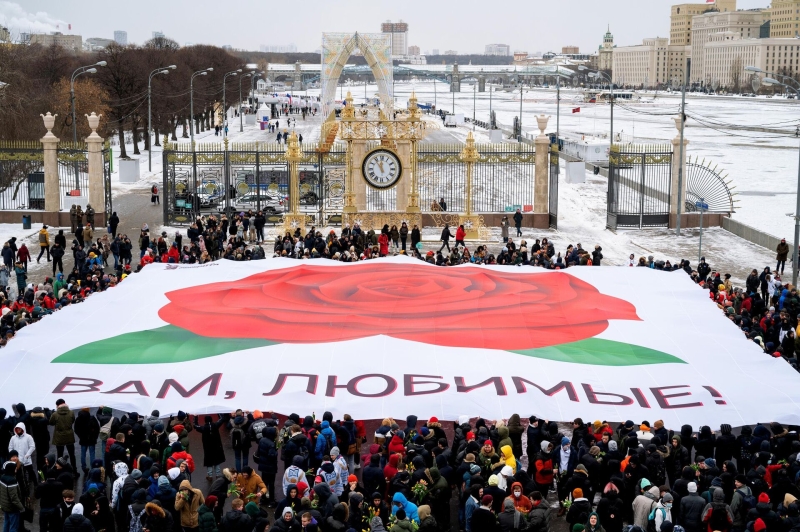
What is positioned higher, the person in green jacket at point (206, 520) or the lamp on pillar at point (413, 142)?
the lamp on pillar at point (413, 142)

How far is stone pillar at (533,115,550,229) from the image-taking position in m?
36.4

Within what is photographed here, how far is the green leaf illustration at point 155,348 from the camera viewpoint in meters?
16.5

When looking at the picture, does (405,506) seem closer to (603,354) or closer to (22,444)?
(22,444)

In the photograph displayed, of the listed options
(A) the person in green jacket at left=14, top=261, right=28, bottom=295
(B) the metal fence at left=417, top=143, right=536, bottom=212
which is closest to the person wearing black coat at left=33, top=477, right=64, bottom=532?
(A) the person in green jacket at left=14, top=261, right=28, bottom=295

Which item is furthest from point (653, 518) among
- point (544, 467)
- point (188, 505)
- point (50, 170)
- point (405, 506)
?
point (50, 170)

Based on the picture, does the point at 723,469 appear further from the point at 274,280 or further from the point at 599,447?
the point at 274,280

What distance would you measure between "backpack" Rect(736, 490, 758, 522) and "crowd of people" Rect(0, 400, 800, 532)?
0.01 m

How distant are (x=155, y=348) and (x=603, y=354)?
7485mm

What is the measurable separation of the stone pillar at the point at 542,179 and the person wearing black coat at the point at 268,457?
948 inches

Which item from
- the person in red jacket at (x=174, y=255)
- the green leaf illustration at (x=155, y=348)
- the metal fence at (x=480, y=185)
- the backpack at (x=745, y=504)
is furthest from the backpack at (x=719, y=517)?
Result: the metal fence at (x=480, y=185)

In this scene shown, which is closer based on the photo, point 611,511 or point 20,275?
point 611,511

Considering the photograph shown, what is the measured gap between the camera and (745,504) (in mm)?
11797

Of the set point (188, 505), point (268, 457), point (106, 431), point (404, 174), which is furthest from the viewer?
point (404, 174)

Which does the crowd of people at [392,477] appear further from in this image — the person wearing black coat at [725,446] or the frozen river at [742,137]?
the frozen river at [742,137]
